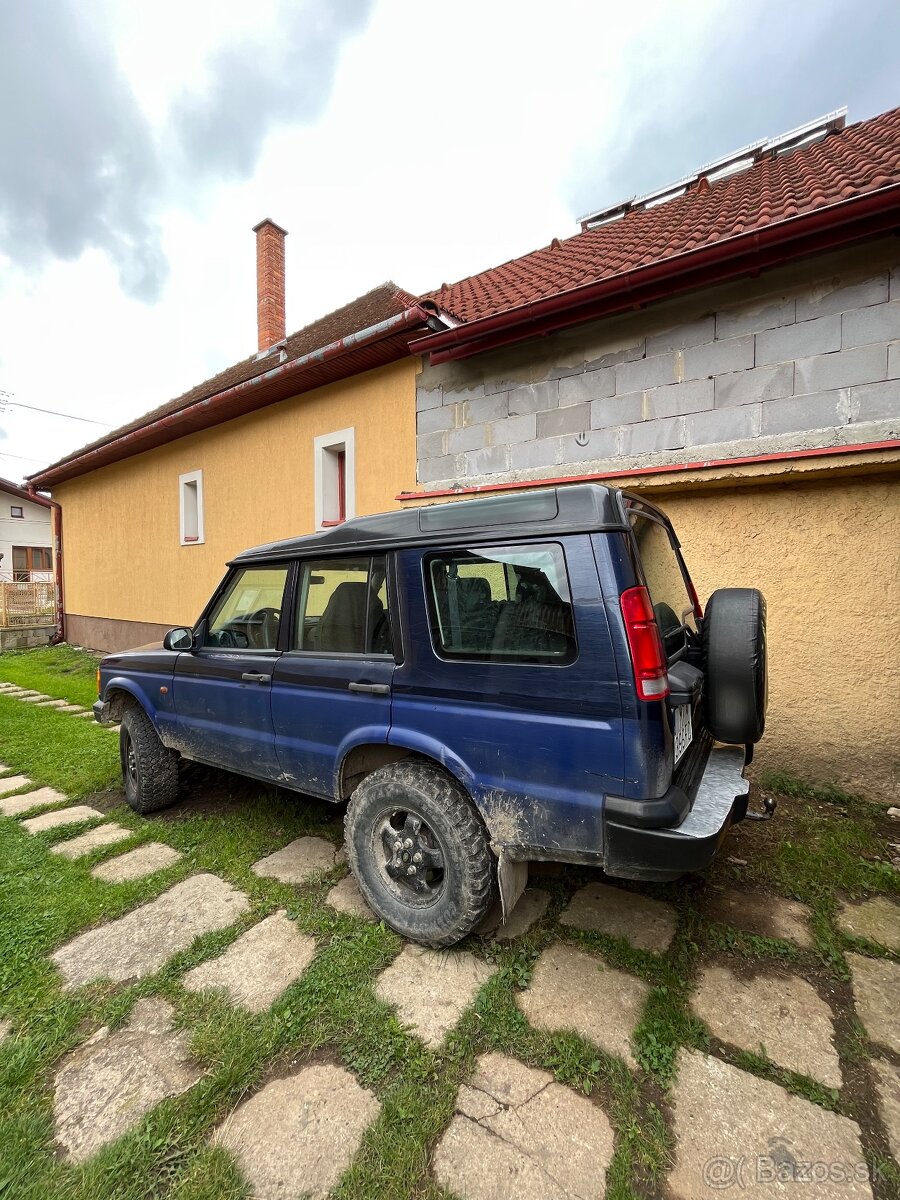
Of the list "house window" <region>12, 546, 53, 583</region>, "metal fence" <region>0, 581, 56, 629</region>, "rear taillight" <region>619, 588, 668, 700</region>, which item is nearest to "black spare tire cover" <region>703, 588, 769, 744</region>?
"rear taillight" <region>619, 588, 668, 700</region>

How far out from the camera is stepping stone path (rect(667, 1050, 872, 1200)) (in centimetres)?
134

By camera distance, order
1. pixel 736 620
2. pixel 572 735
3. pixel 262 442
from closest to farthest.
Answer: pixel 572 735, pixel 736 620, pixel 262 442

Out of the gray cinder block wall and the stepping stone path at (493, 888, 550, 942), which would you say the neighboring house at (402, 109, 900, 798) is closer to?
the gray cinder block wall

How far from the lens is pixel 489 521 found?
2096mm

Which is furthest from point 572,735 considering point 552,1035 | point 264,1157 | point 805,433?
point 805,433

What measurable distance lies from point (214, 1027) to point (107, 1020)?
16.7 inches

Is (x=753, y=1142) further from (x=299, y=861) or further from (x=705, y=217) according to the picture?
(x=705, y=217)

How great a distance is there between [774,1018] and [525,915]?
3.31 feet

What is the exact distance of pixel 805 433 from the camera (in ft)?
12.3

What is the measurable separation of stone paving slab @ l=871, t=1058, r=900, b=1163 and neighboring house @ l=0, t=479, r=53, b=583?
32.4 m

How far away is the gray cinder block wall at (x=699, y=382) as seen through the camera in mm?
3578

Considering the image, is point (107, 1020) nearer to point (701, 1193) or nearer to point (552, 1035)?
point (552, 1035)

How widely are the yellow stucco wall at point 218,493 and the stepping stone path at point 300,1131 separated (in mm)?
5258

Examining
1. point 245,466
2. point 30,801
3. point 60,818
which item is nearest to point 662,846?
point 60,818
